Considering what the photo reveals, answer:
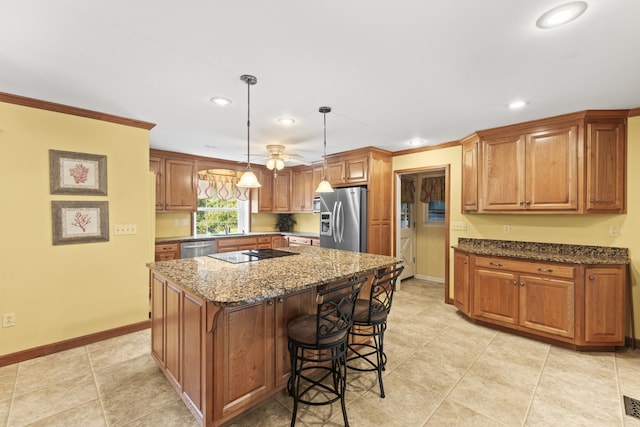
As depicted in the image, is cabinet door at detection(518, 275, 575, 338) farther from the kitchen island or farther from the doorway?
the doorway

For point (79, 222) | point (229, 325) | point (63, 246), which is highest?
point (79, 222)

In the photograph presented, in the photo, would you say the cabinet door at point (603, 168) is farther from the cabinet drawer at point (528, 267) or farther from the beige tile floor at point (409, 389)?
the beige tile floor at point (409, 389)

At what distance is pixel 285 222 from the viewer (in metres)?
6.55

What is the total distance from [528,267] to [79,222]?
462cm

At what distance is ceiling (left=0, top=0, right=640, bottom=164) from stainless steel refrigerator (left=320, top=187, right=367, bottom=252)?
1528 mm

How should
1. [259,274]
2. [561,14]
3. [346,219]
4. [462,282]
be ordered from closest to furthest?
[561,14] → [259,274] → [462,282] → [346,219]

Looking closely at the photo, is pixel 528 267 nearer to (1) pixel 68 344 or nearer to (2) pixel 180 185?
(1) pixel 68 344

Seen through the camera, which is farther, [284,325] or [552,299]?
[552,299]

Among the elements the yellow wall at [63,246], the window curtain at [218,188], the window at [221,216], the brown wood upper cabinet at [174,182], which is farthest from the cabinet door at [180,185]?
the yellow wall at [63,246]

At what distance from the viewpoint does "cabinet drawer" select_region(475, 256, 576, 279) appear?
2799 millimetres

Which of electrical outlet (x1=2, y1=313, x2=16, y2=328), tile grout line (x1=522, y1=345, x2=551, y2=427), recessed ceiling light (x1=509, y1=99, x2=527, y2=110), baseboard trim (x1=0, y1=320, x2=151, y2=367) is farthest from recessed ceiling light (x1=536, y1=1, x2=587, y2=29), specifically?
electrical outlet (x1=2, y1=313, x2=16, y2=328)

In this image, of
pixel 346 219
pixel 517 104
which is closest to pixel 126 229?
pixel 346 219

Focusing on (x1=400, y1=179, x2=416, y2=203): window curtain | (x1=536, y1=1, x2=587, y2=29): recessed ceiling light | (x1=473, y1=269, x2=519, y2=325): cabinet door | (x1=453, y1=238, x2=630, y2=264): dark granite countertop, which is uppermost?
(x1=536, y1=1, x2=587, y2=29): recessed ceiling light

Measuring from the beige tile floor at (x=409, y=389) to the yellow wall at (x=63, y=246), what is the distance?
316 millimetres
